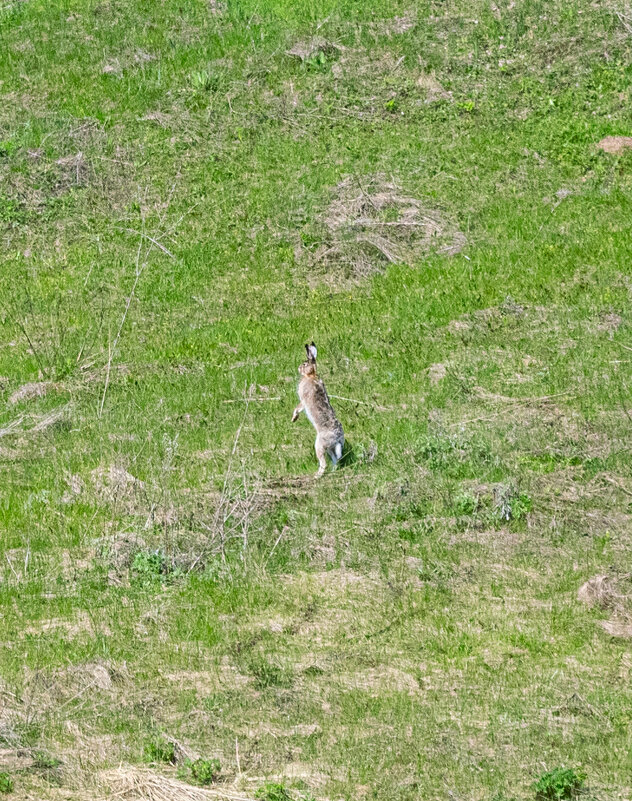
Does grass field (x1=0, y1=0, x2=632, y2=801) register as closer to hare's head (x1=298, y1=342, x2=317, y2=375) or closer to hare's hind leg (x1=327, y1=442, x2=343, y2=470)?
hare's hind leg (x1=327, y1=442, x2=343, y2=470)

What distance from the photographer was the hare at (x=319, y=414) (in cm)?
1419

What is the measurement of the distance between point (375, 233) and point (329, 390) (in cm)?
407

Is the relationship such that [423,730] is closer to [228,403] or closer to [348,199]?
[228,403]

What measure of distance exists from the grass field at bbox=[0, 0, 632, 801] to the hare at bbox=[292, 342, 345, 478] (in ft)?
0.93

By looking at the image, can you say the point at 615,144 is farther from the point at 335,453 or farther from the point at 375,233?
the point at 335,453

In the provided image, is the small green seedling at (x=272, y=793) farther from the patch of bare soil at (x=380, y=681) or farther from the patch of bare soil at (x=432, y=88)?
the patch of bare soil at (x=432, y=88)

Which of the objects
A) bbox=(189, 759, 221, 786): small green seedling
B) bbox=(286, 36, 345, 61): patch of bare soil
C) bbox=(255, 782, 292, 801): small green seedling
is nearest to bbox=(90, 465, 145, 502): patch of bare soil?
bbox=(189, 759, 221, 786): small green seedling

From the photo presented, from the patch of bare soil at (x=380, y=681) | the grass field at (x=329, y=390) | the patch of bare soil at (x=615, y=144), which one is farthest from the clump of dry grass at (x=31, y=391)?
the patch of bare soil at (x=615, y=144)

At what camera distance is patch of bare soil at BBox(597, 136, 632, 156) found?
829 inches

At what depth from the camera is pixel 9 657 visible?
11.7m

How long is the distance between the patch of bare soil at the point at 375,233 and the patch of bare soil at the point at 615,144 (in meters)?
3.18

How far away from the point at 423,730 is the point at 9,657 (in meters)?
3.89

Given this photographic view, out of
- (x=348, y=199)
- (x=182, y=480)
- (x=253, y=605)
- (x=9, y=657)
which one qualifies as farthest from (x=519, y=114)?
(x=9, y=657)

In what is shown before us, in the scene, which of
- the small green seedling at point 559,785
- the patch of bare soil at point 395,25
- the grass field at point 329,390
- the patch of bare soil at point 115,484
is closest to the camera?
the small green seedling at point 559,785
